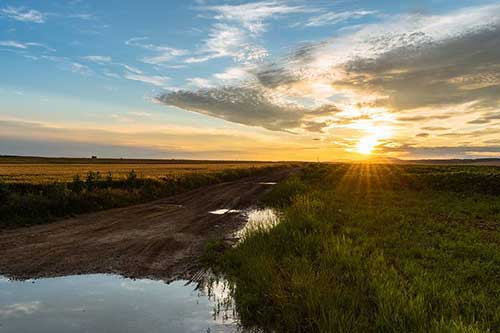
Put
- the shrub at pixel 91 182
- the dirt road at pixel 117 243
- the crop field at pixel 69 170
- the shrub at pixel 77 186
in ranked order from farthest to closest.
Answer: the crop field at pixel 69 170
the shrub at pixel 91 182
the shrub at pixel 77 186
the dirt road at pixel 117 243

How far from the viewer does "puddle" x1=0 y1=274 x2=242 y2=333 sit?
658cm

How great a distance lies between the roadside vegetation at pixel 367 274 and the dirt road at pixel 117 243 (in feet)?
5.01

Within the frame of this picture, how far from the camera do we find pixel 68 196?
730 inches

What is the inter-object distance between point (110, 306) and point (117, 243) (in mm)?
4918

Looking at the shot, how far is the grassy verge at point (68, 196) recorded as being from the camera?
16225mm

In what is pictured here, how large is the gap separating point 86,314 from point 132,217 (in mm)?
10372

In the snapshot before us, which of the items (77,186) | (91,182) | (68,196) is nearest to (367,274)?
(68,196)

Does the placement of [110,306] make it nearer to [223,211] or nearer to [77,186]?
[223,211]

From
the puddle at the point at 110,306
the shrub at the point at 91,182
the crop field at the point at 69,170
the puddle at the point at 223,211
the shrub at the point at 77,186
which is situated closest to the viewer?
the puddle at the point at 110,306

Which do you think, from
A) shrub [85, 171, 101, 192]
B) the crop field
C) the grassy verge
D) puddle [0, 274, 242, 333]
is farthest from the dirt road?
the crop field

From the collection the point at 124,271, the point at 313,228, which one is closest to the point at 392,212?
the point at 313,228

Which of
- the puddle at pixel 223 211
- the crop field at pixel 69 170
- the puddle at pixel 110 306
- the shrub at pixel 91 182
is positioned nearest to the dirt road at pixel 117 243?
the puddle at pixel 223 211

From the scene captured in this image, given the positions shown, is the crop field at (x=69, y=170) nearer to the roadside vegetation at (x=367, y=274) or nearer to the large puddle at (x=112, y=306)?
the large puddle at (x=112, y=306)

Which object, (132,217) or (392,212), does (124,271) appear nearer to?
(132,217)
